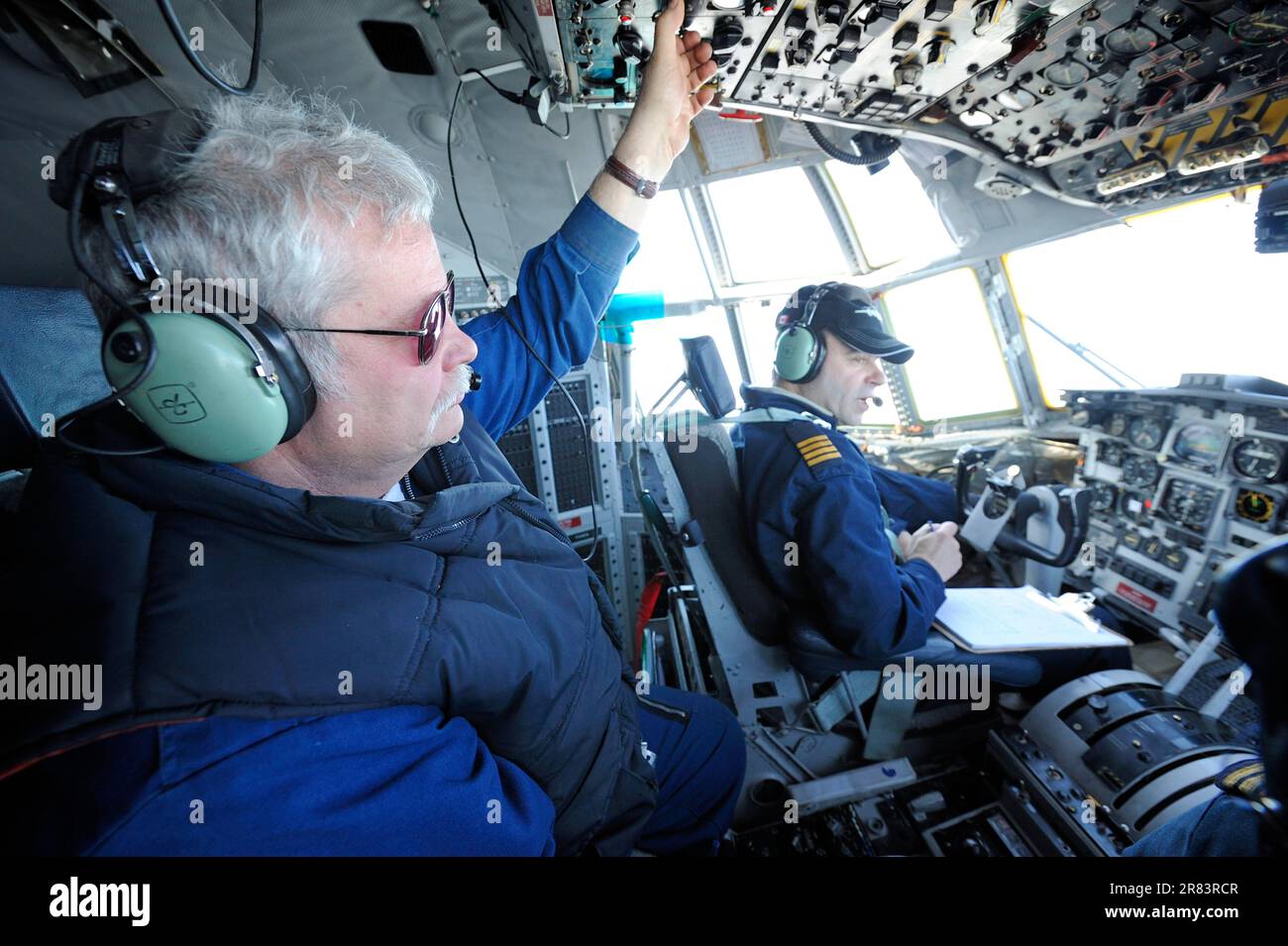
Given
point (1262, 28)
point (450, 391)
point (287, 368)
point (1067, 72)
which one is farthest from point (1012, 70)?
point (287, 368)

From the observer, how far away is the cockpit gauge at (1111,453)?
2869mm

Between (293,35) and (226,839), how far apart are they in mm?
2969

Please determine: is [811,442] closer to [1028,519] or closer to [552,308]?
[552,308]

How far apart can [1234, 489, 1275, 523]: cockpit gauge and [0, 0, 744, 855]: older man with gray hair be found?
9.65 feet

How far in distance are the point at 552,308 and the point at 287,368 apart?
2.59 ft

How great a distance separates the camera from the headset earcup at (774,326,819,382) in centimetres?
199

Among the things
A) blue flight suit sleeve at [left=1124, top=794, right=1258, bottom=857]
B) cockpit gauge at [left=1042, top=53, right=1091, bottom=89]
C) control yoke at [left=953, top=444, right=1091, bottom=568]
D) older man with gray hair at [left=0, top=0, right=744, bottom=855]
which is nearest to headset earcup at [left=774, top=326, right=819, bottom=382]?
control yoke at [left=953, top=444, right=1091, bottom=568]

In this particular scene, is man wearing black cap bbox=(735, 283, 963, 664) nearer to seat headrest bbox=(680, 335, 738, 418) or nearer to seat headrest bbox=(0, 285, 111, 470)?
seat headrest bbox=(680, 335, 738, 418)

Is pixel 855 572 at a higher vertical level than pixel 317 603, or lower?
lower

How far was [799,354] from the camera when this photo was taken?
2.00 meters

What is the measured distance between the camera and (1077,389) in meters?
3.03

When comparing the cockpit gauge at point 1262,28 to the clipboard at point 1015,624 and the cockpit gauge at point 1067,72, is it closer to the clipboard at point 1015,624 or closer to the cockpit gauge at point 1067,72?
the cockpit gauge at point 1067,72
